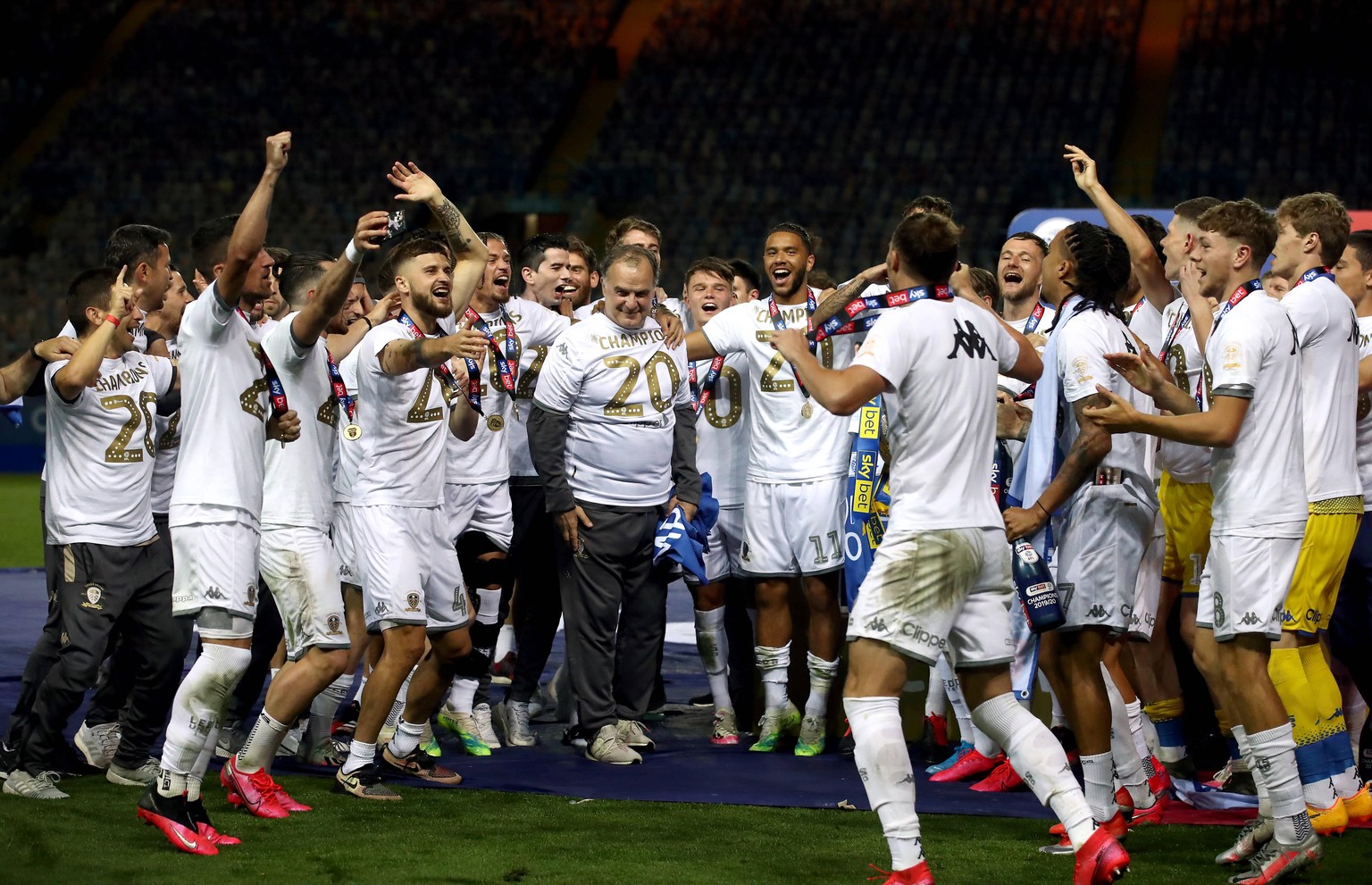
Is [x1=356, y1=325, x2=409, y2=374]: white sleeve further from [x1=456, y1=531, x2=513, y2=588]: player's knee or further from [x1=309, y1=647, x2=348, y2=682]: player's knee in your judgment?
[x1=456, y1=531, x2=513, y2=588]: player's knee

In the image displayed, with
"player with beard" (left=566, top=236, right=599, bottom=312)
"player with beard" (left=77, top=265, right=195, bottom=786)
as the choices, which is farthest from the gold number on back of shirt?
"player with beard" (left=77, top=265, right=195, bottom=786)

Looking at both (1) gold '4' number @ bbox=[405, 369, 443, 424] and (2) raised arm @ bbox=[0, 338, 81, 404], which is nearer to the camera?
(2) raised arm @ bbox=[0, 338, 81, 404]

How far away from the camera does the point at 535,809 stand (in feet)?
19.6

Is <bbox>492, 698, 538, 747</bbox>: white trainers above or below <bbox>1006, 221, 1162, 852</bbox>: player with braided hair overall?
below

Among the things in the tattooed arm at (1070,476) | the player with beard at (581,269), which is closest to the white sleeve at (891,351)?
the tattooed arm at (1070,476)

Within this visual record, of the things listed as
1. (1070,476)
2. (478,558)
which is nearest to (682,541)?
(478,558)

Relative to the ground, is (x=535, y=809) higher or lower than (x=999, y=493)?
lower

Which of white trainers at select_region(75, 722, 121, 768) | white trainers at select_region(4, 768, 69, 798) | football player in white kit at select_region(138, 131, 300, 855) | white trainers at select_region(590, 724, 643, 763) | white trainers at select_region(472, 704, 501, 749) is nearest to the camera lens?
football player in white kit at select_region(138, 131, 300, 855)

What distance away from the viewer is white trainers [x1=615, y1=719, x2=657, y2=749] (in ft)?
23.5

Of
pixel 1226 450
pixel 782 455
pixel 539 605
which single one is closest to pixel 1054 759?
pixel 1226 450

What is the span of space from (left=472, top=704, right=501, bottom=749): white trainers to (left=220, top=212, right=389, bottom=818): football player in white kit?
4.79ft

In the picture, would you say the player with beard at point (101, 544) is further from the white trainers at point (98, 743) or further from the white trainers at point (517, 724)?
the white trainers at point (517, 724)

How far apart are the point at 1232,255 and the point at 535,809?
11.2 ft

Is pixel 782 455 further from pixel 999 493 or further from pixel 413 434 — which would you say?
pixel 413 434
